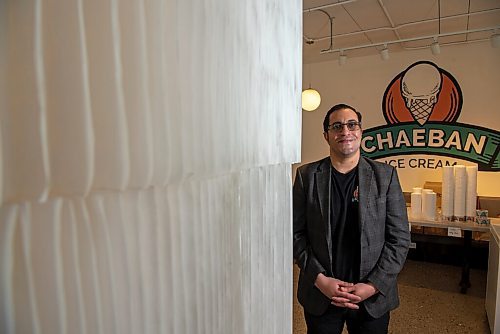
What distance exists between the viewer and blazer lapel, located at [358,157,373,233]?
140cm

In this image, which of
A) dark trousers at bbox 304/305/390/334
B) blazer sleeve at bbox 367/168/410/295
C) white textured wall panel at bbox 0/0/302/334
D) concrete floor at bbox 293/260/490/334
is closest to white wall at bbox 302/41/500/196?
concrete floor at bbox 293/260/490/334

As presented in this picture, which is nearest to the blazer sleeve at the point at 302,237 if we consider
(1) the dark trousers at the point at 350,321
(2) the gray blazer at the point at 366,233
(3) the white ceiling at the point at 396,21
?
(2) the gray blazer at the point at 366,233

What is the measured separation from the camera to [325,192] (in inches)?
57.8

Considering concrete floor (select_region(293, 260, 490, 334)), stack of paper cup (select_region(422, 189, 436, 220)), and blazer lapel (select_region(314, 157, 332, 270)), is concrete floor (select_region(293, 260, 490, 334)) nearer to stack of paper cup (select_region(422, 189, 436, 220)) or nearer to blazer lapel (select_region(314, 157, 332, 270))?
stack of paper cup (select_region(422, 189, 436, 220))

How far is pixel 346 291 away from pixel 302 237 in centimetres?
28

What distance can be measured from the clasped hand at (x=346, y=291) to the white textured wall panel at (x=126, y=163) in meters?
1.21

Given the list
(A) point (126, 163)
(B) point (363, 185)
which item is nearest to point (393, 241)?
(B) point (363, 185)

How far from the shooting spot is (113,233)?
0.50 ft

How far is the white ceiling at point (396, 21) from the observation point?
118 inches

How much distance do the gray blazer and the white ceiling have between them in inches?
79.4

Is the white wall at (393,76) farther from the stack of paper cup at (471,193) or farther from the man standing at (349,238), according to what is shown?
the man standing at (349,238)

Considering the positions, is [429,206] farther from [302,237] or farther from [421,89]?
[302,237]

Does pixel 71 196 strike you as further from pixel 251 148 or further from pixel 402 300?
pixel 402 300

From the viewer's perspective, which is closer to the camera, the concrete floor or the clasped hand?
the clasped hand
